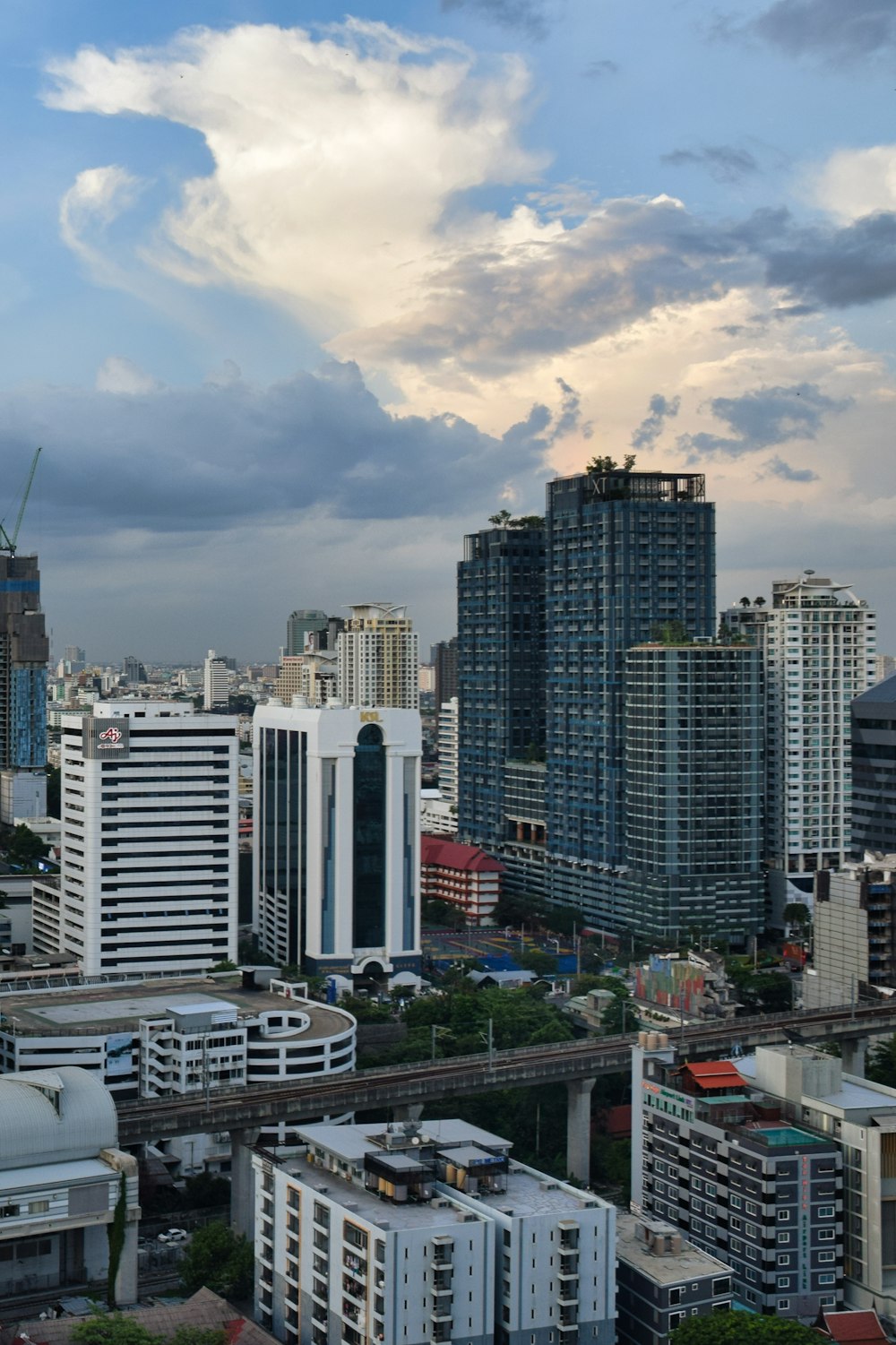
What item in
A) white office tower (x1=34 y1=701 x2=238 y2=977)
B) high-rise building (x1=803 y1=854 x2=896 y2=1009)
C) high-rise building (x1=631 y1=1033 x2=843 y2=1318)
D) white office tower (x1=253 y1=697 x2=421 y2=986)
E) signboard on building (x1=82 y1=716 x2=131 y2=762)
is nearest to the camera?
high-rise building (x1=631 y1=1033 x2=843 y2=1318)

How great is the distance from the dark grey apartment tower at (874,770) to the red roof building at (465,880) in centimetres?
1958

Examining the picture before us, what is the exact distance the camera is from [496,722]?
86688 millimetres

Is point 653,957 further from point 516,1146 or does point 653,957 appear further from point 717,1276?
point 717,1276

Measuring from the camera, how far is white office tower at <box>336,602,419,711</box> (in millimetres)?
136875

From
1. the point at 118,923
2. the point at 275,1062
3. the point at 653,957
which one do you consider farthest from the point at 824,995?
the point at 118,923

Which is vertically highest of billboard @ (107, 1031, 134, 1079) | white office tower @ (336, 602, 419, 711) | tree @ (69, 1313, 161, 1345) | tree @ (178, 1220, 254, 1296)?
white office tower @ (336, 602, 419, 711)

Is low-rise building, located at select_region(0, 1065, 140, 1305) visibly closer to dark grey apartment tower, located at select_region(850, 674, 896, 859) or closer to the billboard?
the billboard

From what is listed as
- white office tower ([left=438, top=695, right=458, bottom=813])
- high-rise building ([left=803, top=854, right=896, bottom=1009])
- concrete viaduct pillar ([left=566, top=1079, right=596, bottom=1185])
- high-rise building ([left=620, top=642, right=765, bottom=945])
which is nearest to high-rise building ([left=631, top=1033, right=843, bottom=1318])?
concrete viaduct pillar ([left=566, top=1079, right=596, bottom=1185])

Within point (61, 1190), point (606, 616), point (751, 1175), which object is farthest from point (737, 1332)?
point (606, 616)

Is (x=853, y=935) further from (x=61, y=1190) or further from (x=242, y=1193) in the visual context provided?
(x=61, y=1190)

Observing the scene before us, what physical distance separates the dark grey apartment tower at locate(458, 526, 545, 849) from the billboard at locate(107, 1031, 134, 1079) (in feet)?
138

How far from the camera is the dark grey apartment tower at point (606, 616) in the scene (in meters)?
74.1

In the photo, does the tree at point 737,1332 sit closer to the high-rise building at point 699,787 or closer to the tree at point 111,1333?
the tree at point 111,1333

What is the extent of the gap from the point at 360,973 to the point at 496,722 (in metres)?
26.4
